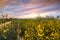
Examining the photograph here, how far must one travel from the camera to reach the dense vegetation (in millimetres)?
3379

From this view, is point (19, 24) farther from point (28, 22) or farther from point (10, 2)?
point (10, 2)

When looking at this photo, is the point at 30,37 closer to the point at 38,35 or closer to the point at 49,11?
the point at 38,35

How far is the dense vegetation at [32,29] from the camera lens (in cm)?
338

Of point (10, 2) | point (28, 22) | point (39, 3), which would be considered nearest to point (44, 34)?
point (28, 22)

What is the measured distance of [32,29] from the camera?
11.2 ft

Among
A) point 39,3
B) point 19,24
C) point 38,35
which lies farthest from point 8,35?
point 39,3

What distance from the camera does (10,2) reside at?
11.8 feet

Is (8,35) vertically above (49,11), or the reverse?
(49,11)

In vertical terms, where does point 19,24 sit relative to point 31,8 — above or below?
below

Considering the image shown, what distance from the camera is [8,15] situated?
3.57m

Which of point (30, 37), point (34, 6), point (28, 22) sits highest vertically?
point (34, 6)

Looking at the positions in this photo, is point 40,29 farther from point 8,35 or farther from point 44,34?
point 8,35

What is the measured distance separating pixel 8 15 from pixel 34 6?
436mm

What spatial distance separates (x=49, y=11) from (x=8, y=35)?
0.74 meters
